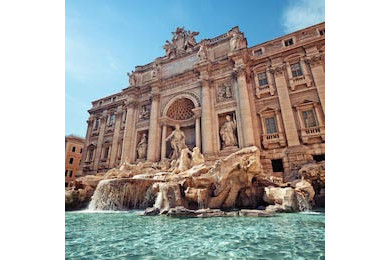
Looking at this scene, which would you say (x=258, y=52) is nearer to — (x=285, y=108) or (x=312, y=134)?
(x=285, y=108)

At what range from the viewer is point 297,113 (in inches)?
450

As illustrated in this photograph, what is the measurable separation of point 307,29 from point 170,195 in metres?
13.9

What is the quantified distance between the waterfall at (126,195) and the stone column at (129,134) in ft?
23.6

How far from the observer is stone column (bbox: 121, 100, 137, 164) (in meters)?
15.1

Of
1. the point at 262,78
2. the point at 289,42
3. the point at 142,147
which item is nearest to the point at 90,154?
the point at 142,147

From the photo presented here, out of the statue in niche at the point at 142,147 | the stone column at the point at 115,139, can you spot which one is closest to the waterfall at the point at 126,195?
the statue in niche at the point at 142,147

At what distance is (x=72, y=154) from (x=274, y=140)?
2593 centimetres

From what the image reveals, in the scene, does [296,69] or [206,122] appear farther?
[206,122]

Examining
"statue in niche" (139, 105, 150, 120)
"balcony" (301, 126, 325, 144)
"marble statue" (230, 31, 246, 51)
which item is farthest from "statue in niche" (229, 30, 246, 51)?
"statue in niche" (139, 105, 150, 120)

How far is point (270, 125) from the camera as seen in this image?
1202 cm

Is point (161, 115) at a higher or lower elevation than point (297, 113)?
higher

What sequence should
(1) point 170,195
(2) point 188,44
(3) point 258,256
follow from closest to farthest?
1. (3) point 258,256
2. (1) point 170,195
3. (2) point 188,44
